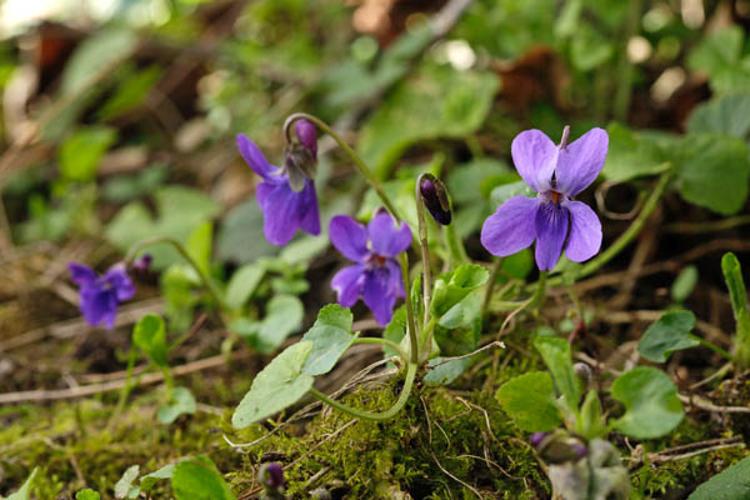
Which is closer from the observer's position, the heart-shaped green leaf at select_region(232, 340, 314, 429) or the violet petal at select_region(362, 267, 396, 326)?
the heart-shaped green leaf at select_region(232, 340, 314, 429)

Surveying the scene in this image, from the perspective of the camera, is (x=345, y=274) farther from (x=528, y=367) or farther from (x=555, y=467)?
(x=555, y=467)

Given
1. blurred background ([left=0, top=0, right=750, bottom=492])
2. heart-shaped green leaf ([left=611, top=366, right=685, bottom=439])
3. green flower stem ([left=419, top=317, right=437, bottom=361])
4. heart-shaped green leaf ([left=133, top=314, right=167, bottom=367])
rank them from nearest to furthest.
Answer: heart-shaped green leaf ([left=611, top=366, right=685, bottom=439]) → green flower stem ([left=419, top=317, right=437, bottom=361]) → heart-shaped green leaf ([left=133, top=314, right=167, bottom=367]) → blurred background ([left=0, top=0, right=750, bottom=492])

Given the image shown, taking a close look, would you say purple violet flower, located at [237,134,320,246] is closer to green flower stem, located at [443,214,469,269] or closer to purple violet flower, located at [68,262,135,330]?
green flower stem, located at [443,214,469,269]

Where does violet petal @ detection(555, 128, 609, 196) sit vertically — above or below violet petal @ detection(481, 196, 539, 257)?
above

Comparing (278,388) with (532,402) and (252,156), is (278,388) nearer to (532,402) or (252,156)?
(532,402)

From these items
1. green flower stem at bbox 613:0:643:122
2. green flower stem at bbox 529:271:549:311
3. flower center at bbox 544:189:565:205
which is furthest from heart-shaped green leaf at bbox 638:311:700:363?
green flower stem at bbox 613:0:643:122

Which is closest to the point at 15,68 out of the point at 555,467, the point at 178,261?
the point at 178,261

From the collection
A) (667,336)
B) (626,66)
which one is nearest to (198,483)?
(667,336)
